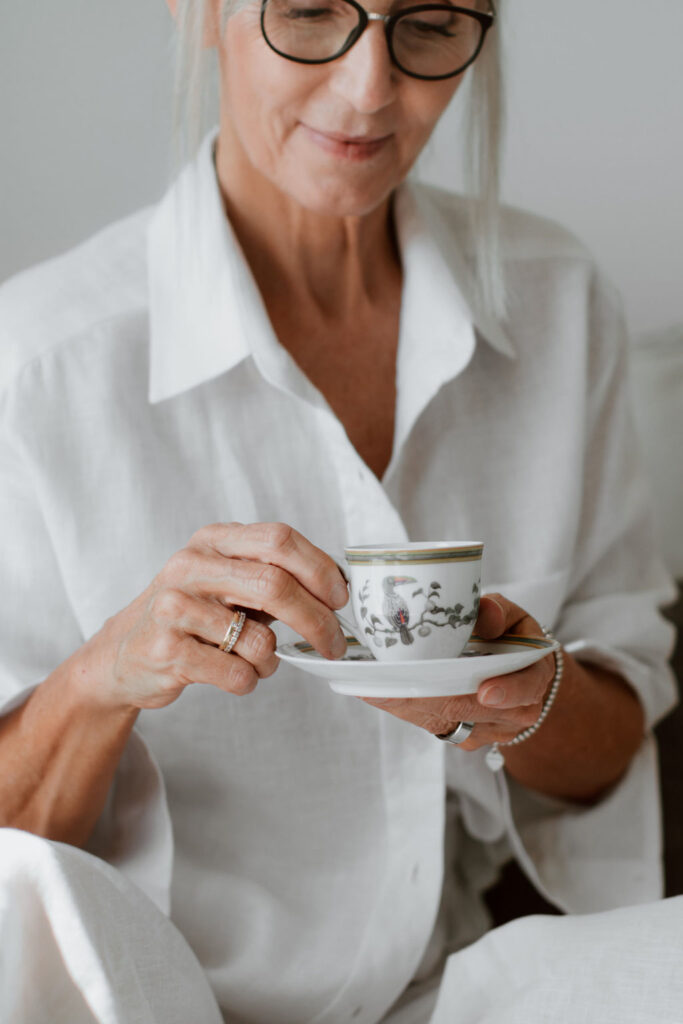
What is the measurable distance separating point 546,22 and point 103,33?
752 millimetres

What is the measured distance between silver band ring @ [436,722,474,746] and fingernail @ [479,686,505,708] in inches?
4.0

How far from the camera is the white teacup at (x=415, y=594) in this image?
75 cm

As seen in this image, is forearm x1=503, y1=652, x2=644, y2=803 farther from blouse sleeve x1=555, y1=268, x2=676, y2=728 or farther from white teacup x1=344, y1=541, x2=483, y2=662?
white teacup x1=344, y1=541, x2=483, y2=662

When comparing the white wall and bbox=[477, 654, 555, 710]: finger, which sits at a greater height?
the white wall

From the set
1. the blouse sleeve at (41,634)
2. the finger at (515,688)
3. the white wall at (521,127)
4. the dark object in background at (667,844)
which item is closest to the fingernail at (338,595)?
the finger at (515,688)

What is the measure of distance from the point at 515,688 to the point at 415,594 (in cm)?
11

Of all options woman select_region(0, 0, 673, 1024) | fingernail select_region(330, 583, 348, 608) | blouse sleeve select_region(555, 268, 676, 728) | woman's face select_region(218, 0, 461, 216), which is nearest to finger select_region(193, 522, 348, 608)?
fingernail select_region(330, 583, 348, 608)

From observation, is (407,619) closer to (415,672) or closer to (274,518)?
(415,672)

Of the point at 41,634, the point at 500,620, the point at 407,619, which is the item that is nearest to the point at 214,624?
the point at 407,619

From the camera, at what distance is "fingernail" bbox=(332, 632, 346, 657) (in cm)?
75

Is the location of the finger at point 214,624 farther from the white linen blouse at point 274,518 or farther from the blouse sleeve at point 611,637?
the blouse sleeve at point 611,637

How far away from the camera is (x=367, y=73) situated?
0.97 m

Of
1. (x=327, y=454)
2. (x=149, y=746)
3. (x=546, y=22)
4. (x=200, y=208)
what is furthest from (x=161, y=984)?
(x=546, y=22)

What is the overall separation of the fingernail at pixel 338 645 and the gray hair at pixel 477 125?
60 cm
